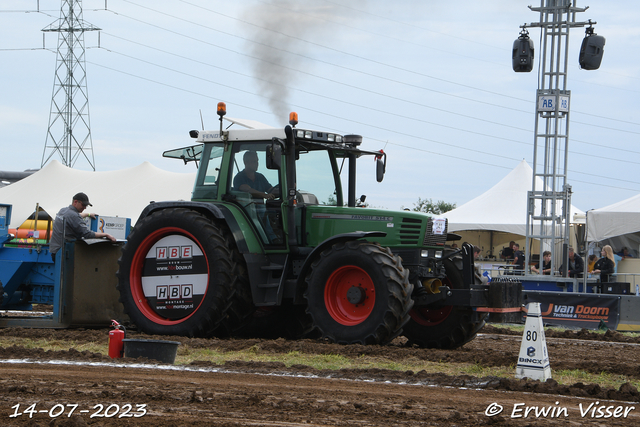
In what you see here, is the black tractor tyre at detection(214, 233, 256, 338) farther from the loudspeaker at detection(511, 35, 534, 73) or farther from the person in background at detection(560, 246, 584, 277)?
the loudspeaker at detection(511, 35, 534, 73)

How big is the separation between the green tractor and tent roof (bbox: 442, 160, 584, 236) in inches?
563

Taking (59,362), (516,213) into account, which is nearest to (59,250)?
(59,362)

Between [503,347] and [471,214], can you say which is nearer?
[503,347]

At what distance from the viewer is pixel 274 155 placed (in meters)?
8.16

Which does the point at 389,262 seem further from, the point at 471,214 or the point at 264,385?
the point at 471,214

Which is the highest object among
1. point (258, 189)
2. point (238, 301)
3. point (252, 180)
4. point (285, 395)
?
point (252, 180)

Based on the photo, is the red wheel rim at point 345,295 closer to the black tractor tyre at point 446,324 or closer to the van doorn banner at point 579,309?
the black tractor tyre at point 446,324

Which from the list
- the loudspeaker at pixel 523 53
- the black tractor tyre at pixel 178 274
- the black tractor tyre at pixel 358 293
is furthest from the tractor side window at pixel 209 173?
the loudspeaker at pixel 523 53

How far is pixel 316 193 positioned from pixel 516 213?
15.8 metres

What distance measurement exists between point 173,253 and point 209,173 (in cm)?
109

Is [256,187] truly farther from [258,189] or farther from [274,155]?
[274,155]

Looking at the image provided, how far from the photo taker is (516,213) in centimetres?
2348

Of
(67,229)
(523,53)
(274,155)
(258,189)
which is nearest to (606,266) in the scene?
(523,53)

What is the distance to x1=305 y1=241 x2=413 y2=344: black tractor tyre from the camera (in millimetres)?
7734
